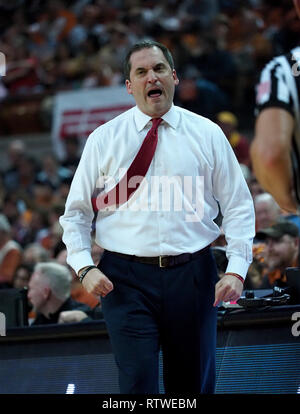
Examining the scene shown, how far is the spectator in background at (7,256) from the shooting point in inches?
299

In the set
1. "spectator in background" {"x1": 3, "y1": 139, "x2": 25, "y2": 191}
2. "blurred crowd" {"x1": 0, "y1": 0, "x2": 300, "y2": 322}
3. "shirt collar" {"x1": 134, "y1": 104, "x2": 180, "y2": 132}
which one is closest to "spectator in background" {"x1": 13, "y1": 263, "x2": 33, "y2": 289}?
"blurred crowd" {"x1": 0, "y1": 0, "x2": 300, "y2": 322}

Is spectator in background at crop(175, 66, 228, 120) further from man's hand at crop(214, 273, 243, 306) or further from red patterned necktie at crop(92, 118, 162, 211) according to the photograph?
man's hand at crop(214, 273, 243, 306)

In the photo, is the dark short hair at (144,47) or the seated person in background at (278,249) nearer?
the dark short hair at (144,47)

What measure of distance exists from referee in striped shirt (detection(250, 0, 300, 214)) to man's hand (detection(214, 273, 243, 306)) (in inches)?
32.5

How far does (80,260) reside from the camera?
3354 millimetres

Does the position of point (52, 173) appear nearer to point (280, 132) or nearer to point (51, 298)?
point (51, 298)

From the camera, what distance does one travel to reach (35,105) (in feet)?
40.2

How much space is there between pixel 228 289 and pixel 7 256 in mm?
4779

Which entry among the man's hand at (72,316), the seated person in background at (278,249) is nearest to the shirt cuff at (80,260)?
the man's hand at (72,316)

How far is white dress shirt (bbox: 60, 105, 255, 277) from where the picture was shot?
3.32 metres

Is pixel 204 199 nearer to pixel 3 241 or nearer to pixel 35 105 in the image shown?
pixel 3 241

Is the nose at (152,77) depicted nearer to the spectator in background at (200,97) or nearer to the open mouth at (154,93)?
the open mouth at (154,93)

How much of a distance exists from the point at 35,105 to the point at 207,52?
286cm
